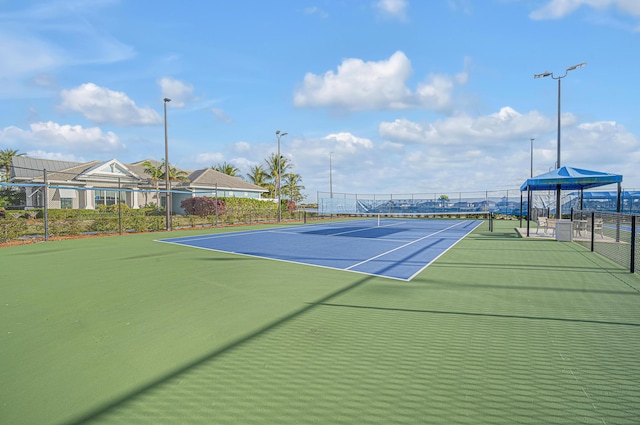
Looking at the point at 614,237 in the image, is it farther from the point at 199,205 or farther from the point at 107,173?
the point at 107,173

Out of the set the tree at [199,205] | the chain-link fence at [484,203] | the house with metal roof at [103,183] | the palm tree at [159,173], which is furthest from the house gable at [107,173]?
the chain-link fence at [484,203]

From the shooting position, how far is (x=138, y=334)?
4.46 meters

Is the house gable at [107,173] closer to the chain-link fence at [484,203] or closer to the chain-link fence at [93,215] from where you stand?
the chain-link fence at [93,215]

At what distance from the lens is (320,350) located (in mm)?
3986

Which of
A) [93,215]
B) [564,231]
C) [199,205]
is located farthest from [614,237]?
[199,205]

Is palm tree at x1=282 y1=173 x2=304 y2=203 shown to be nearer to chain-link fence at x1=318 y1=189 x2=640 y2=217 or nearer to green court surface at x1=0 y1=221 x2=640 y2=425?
chain-link fence at x1=318 y1=189 x2=640 y2=217

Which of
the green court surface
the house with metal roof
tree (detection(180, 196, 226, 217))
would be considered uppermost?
the house with metal roof

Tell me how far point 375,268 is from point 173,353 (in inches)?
232

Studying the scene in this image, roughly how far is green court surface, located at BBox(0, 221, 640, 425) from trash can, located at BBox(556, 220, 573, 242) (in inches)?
346

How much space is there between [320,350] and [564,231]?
15.2m

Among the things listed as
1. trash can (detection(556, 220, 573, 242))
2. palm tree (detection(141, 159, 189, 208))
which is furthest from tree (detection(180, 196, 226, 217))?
trash can (detection(556, 220, 573, 242))

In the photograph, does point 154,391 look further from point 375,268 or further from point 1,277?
point 1,277

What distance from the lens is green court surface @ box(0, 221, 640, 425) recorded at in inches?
111

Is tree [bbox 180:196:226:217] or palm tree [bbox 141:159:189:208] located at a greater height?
palm tree [bbox 141:159:189:208]
